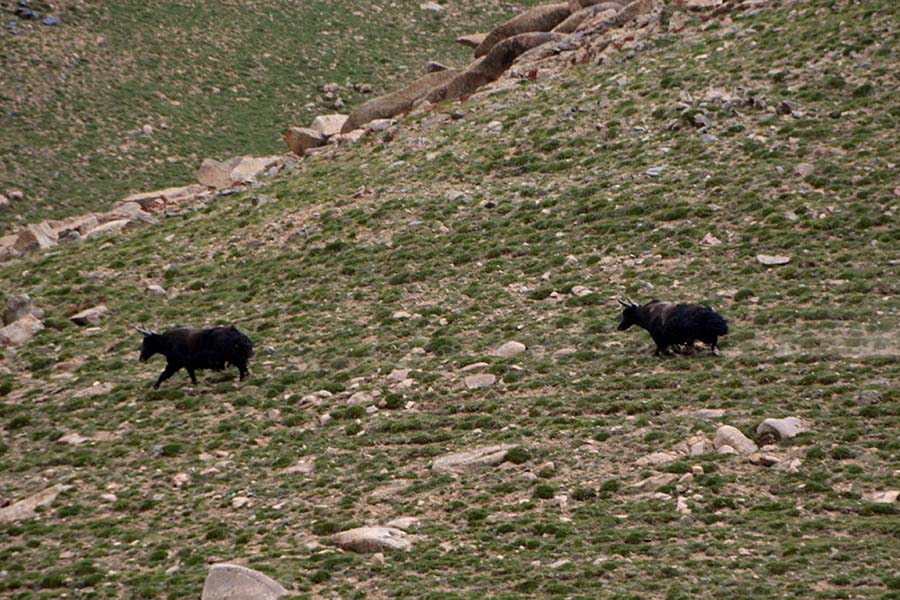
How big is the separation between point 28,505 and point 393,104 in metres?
28.8

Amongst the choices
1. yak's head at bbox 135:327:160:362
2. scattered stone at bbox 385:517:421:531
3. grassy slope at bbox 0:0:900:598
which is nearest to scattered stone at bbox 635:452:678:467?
grassy slope at bbox 0:0:900:598

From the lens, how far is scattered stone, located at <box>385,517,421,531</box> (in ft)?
60.0

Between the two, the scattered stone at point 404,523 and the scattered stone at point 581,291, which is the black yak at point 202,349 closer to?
the scattered stone at point 581,291

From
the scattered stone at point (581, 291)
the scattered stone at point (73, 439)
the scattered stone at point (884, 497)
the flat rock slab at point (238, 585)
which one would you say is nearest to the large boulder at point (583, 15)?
the scattered stone at point (581, 291)

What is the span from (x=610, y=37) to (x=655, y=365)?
23558 mm

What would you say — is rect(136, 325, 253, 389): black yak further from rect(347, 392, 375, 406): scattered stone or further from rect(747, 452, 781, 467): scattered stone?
rect(747, 452, 781, 467): scattered stone

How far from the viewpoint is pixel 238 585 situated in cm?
1619

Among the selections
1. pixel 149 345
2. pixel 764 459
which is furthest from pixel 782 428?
pixel 149 345

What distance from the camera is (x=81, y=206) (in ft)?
161

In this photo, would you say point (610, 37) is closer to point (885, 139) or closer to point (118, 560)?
point (885, 139)

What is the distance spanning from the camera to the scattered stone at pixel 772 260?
91.2 feet

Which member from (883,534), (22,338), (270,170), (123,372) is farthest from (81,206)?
(883,534)

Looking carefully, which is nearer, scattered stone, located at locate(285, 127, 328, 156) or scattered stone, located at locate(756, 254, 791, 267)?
scattered stone, located at locate(756, 254, 791, 267)

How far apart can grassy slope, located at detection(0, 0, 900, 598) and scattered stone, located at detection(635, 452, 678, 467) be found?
1.05 ft
